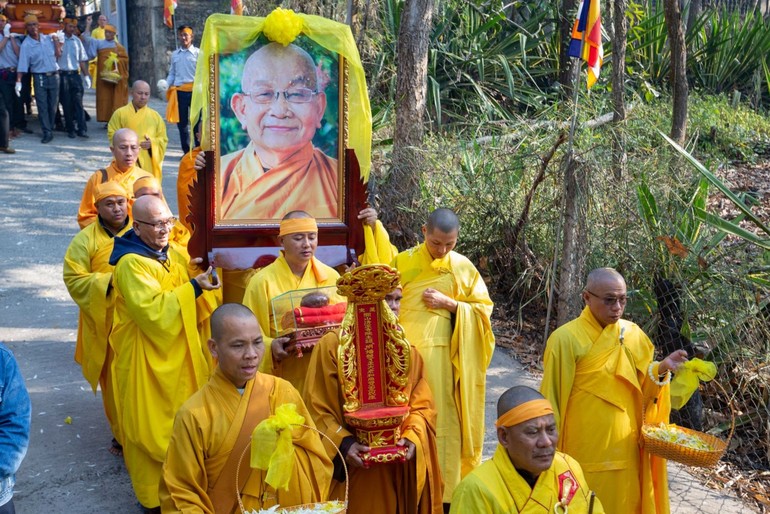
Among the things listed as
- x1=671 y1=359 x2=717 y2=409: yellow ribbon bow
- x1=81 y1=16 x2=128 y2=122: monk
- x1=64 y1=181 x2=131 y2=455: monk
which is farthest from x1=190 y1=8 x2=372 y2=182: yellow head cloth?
x1=81 y1=16 x2=128 y2=122: monk

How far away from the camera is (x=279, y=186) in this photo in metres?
6.28

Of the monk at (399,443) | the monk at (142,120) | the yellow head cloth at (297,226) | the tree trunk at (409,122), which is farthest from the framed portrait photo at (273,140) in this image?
the monk at (142,120)

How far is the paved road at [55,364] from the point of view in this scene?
20.0ft

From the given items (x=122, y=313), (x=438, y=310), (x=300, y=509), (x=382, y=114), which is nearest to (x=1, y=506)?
(x=300, y=509)

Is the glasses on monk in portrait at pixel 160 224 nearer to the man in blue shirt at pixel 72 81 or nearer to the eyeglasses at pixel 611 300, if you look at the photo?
the eyeglasses at pixel 611 300

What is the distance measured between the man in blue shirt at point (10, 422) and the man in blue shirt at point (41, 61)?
13.8 meters

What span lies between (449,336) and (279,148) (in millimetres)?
1701

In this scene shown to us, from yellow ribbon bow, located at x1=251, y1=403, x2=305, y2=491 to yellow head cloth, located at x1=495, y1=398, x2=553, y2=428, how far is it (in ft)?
2.82

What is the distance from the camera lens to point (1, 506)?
3725mm

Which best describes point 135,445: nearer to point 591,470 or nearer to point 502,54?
point 591,470

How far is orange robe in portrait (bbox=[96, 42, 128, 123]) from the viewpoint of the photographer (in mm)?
18156

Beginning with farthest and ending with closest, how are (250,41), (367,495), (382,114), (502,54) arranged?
(502,54), (382,114), (250,41), (367,495)

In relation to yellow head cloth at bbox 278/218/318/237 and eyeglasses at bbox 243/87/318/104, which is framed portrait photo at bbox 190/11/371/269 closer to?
eyeglasses at bbox 243/87/318/104

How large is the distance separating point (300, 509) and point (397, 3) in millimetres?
11654
